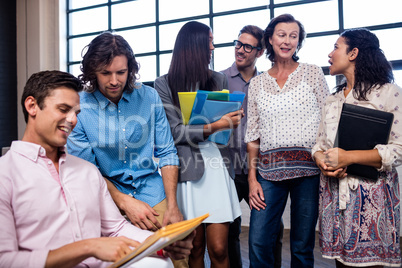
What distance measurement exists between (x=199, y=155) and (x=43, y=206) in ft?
2.84

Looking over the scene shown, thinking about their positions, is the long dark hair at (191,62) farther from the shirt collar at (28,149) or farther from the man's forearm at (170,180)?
the shirt collar at (28,149)

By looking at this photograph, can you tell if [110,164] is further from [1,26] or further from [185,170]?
[1,26]

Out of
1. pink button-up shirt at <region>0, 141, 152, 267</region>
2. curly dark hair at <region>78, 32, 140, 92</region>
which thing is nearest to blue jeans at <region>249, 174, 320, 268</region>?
pink button-up shirt at <region>0, 141, 152, 267</region>

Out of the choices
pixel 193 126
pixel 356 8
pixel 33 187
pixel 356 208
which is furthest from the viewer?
pixel 356 8

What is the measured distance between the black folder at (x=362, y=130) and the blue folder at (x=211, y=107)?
47 cm

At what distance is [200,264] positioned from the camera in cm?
188

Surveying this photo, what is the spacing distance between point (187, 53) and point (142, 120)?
17.1 inches

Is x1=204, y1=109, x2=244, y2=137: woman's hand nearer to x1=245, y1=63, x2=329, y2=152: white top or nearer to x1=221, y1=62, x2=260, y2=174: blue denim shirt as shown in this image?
x1=245, y1=63, x2=329, y2=152: white top

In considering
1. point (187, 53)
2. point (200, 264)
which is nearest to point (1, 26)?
point (187, 53)

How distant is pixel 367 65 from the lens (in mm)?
1669

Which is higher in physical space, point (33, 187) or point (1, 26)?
point (1, 26)

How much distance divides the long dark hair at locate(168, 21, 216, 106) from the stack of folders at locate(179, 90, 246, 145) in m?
0.14

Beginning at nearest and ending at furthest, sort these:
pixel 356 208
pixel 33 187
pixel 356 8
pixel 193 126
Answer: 1. pixel 33 187
2. pixel 356 208
3. pixel 193 126
4. pixel 356 8

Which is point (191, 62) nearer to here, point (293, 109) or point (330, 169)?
point (293, 109)
